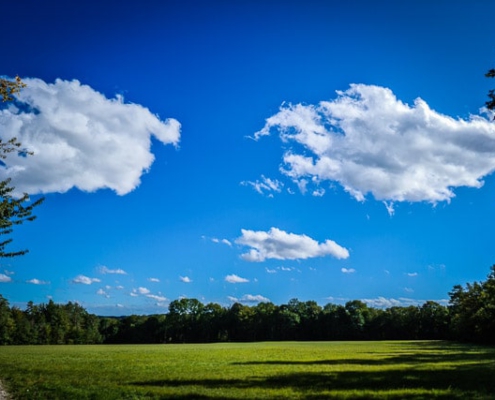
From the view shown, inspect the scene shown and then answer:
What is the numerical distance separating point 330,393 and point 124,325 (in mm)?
160713

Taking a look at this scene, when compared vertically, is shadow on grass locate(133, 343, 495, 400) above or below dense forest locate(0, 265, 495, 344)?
above

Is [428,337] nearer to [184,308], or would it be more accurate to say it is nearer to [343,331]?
[343,331]

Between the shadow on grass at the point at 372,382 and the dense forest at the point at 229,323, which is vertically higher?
the shadow on grass at the point at 372,382

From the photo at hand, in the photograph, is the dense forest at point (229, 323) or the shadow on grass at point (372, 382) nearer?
the shadow on grass at point (372, 382)

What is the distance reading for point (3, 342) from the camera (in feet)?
408

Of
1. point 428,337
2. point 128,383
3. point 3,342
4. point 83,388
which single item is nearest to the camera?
point 83,388

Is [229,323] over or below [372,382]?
below

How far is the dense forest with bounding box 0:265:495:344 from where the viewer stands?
135750 millimetres

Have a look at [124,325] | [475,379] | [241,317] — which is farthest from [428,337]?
[475,379]

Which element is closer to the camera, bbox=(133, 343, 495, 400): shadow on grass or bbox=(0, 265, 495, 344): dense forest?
bbox=(133, 343, 495, 400): shadow on grass

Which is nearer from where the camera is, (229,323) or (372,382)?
(372,382)

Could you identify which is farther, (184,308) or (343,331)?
(184,308)

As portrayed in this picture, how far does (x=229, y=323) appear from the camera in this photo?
160500mm

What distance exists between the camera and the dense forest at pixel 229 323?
135750 millimetres
